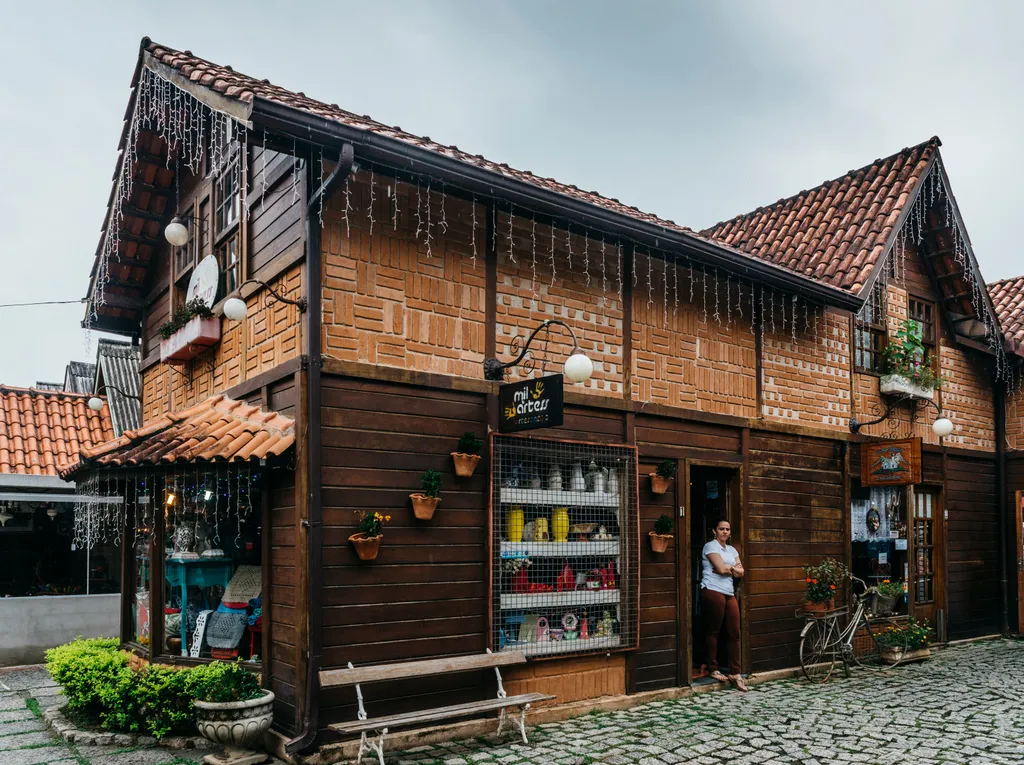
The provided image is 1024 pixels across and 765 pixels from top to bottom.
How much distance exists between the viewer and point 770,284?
9.88 metres

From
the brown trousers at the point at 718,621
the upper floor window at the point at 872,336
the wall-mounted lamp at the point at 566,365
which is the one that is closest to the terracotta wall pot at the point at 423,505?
the wall-mounted lamp at the point at 566,365

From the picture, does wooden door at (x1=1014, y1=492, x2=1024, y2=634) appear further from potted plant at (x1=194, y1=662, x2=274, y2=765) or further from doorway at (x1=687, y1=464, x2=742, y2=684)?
potted plant at (x1=194, y1=662, x2=274, y2=765)

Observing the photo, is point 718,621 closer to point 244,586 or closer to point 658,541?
point 658,541

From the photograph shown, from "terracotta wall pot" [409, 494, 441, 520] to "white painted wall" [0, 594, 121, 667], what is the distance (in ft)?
20.0

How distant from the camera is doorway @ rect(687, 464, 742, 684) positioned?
10016mm

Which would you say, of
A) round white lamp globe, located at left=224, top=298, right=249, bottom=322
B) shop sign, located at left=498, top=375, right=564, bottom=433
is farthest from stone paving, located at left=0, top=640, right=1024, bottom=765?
round white lamp globe, located at left=224, top=298, right=249, bottom=322

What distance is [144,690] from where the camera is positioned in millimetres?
7078

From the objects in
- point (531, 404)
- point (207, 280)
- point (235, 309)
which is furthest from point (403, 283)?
point (207, 280)

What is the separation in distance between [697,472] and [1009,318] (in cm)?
735

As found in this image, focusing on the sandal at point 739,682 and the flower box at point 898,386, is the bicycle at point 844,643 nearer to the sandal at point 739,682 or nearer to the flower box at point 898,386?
the sandal at point 739,682

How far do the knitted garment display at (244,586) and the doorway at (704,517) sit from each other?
4.57 m

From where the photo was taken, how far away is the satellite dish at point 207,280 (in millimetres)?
8758

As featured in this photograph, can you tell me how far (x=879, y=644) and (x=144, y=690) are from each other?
27.9ft

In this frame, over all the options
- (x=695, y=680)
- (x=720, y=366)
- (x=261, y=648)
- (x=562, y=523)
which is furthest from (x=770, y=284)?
(x=261, y=648)
